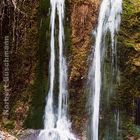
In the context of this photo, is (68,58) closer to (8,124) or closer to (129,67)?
(129,67)

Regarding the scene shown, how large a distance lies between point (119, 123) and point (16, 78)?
8.21ft

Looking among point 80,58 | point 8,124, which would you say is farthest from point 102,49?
point 8,124

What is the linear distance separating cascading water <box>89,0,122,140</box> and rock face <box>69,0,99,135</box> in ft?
0.49

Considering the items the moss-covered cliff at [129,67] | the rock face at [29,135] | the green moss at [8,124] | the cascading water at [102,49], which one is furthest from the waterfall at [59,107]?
the moss-covered cliff at [129,67]

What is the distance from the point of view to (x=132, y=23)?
9.84m

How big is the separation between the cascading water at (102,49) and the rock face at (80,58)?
0.15 metres

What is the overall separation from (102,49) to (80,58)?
1.64 feet

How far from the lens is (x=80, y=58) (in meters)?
10.0

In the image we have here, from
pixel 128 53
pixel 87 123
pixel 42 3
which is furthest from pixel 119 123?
pixel 42 3

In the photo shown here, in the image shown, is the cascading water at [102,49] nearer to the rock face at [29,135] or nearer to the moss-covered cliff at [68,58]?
the moss-covered cliff at [68,58]

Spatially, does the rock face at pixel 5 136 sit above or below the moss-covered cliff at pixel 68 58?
below

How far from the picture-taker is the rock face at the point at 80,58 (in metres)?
10.0

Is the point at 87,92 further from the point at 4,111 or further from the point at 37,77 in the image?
the point at 4,111

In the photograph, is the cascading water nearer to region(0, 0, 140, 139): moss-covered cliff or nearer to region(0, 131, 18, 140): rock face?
region(0, 0, 140, 139): moss-covered cliff
